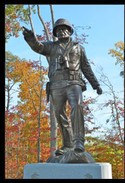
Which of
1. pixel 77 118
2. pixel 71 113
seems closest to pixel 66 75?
pixel 71 113

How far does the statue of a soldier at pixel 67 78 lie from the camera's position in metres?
4.96

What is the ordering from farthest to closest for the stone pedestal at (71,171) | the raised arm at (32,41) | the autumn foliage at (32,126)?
the autumn foliage at (32,126), the raised arm at (32,41), the stone pedestal at (71,171)

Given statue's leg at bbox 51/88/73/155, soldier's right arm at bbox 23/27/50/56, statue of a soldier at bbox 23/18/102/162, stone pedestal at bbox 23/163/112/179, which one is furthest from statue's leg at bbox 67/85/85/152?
soldier's right arm at bbox 23/27/50/56

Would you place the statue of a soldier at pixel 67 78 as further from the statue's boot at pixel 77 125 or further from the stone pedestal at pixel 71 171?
the stone pedestal at pixel 71 171

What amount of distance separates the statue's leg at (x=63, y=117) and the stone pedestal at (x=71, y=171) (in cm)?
73

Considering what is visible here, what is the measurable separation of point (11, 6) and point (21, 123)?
683 cm

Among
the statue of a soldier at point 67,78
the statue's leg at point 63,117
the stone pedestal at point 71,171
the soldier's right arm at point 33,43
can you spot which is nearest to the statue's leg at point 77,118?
the statue of a soldier at point 67,78

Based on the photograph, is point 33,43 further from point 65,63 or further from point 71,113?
point 71,113

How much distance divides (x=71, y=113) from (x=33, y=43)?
4.73 ft

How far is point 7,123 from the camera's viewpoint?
17375 mm

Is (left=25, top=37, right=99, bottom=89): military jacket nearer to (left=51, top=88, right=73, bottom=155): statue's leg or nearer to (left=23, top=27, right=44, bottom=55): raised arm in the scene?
(left=23, top=27, right=44, bottom=55): raised arm

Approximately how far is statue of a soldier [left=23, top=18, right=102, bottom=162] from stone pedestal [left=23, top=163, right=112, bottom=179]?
16.3 inches

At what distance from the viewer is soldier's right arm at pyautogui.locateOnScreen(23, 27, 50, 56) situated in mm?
5363

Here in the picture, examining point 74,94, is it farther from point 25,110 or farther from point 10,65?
point 10,65
